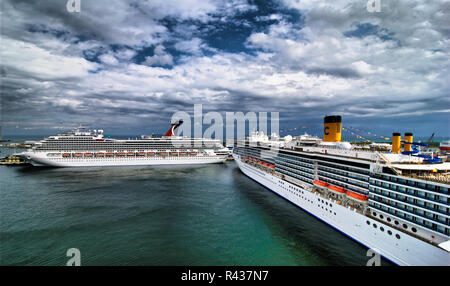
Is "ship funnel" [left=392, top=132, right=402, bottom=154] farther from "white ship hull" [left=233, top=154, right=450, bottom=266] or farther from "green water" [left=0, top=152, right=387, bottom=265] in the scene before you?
"green water" [left=0, top=152, right=387, bottom=265]

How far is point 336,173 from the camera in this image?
18453mm

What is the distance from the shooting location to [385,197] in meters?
13.2

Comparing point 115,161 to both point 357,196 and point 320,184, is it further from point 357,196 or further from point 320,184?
point 357,196

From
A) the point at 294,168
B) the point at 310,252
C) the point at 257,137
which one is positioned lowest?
the point at 310,252

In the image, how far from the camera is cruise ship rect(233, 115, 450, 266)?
35.4 ft

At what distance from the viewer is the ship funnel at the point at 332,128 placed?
80.3 ft

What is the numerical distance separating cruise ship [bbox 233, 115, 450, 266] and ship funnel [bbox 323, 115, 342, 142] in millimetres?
2433

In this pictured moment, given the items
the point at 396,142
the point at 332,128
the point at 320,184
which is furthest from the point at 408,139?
the point at 332,128

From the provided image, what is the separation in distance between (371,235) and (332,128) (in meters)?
14.6

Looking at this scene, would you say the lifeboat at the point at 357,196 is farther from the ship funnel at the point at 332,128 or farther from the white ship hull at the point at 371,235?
the ship funnel at the point at 332,128

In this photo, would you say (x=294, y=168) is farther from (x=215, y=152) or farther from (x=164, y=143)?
(x=164, y=143)

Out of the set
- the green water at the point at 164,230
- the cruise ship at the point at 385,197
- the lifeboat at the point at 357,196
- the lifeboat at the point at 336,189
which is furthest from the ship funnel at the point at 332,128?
the lifeboat at the point at 357,196
